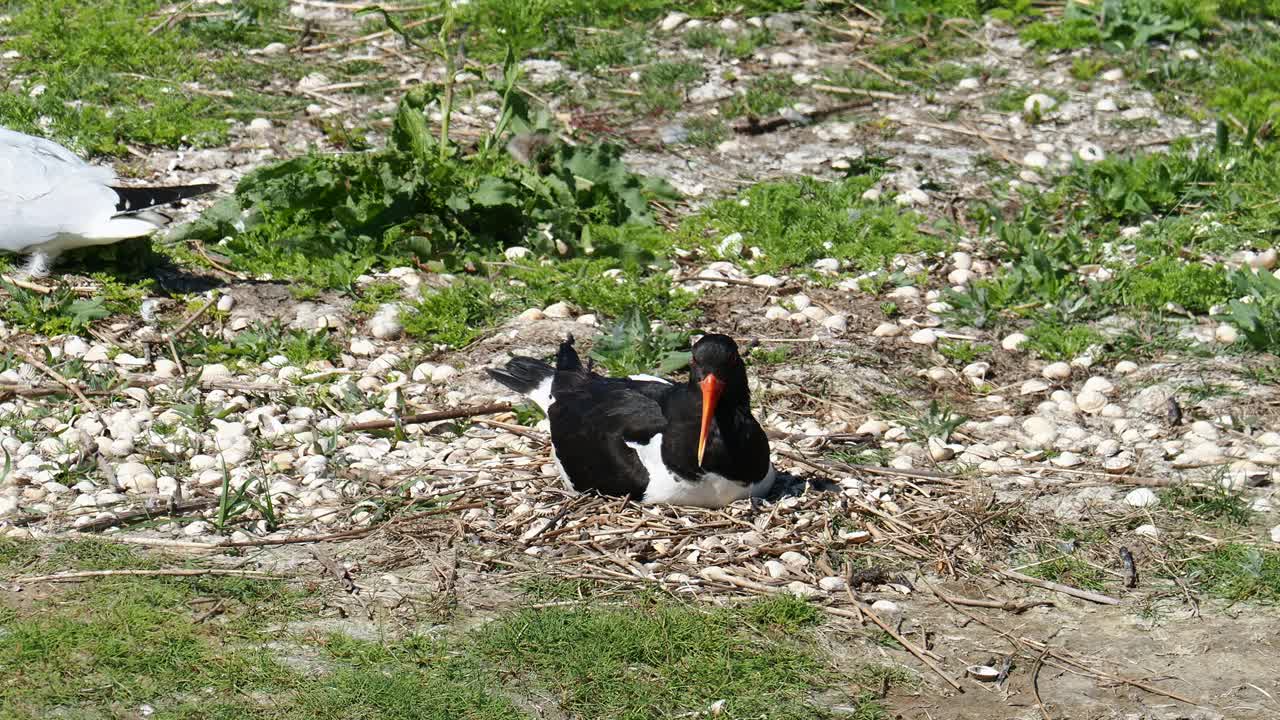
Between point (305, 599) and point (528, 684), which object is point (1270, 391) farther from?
point (305, 599)

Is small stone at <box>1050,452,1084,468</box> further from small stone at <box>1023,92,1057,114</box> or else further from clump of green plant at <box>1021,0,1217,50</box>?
clump of green plant at <box>1021,0,1217,50</box>

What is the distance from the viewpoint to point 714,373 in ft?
17.3

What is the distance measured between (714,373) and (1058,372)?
6.87ft

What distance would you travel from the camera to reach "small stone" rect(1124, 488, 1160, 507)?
546 centimetres

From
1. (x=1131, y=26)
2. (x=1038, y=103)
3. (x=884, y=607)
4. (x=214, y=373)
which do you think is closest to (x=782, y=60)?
(x=1038, y=103)

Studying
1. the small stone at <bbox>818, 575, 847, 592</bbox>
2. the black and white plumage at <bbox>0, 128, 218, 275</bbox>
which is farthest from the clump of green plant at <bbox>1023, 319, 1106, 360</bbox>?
the black and white plumage at <bbox>0, 128, 218, 275</bbox>

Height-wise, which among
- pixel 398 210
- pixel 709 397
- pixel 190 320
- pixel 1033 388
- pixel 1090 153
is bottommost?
pixel 1033 388

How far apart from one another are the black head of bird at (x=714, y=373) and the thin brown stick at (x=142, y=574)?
160cm

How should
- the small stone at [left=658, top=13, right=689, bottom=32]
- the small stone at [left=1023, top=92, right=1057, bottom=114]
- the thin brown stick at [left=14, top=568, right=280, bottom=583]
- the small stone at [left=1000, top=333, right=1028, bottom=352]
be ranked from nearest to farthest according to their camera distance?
1. the thin brown stick at [left=14, top=568, right=280, bottom=583]
2. the small stone at [left=1000, top=333, right=1028, bottom=352]
3. the small stone at [left=1023, top=92, right=1057, bottom=114]
4. the small stone at [left=658, top=13, right=689, bottom=32]

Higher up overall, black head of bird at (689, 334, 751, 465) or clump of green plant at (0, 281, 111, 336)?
black head of bird at (689, 334, 751, 465)

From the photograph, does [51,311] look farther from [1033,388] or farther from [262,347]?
[1033,388]

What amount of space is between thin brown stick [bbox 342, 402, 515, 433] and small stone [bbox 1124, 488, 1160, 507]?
8.31 ft

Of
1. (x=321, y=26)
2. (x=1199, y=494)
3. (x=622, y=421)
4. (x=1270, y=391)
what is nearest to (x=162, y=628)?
(x=622, y=421)

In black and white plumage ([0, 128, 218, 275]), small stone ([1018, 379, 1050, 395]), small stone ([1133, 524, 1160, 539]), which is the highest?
black and white plumage ([0, 128, 218, 275])
